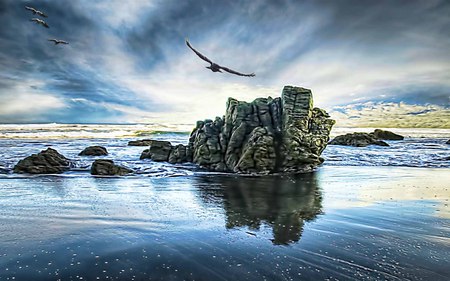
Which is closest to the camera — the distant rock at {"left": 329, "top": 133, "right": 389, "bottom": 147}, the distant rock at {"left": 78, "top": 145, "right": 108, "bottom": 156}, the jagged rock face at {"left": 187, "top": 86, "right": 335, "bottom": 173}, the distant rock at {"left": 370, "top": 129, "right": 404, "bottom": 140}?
the jagged rock face at {"left": 187, "top": 86, "right": 335, "bottom": 173}

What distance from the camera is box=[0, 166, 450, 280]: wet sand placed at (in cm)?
435

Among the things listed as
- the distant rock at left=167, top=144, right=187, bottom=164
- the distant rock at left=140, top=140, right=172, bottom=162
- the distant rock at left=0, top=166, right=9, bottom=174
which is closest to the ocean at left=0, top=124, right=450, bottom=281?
the distant rock at left=0, top=166, right=9, bottom=174

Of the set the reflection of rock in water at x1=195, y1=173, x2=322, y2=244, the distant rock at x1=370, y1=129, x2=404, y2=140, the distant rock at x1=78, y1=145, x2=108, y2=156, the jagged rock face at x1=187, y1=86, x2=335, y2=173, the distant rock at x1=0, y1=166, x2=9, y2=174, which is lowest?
the distant rock at x1=0, y1=166, x2=9, y2=174

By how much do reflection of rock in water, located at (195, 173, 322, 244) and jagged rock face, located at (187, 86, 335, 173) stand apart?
2.41 metres

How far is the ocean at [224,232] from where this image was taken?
436 cm

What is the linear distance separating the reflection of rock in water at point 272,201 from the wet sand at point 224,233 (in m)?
0.04

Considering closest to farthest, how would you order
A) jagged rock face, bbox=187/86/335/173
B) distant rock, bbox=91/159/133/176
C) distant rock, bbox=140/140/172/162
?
distant rock, bbox=91/159/133/176 → jagged rock face, bbox=187/86/335/173 → distant rock, bbox=140/140/172/162

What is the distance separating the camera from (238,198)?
9766 mm

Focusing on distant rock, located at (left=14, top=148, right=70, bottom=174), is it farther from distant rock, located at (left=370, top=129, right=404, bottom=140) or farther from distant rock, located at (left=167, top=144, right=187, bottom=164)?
distant rock, located at (left=370, top=129, right=404, bottom=140)

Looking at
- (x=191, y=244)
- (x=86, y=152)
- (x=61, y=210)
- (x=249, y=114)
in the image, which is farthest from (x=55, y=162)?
(x=191, y=244)

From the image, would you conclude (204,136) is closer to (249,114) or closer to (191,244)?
(249,114)

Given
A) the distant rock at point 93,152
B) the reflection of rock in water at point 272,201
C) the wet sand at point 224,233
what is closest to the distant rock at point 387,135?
the reflection of rock in water at point 272,201

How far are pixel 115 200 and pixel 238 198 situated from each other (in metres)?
4.21

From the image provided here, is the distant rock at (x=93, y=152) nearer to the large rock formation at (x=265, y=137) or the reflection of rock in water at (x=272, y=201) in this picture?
the large rock formation at (x=265, y=137)
